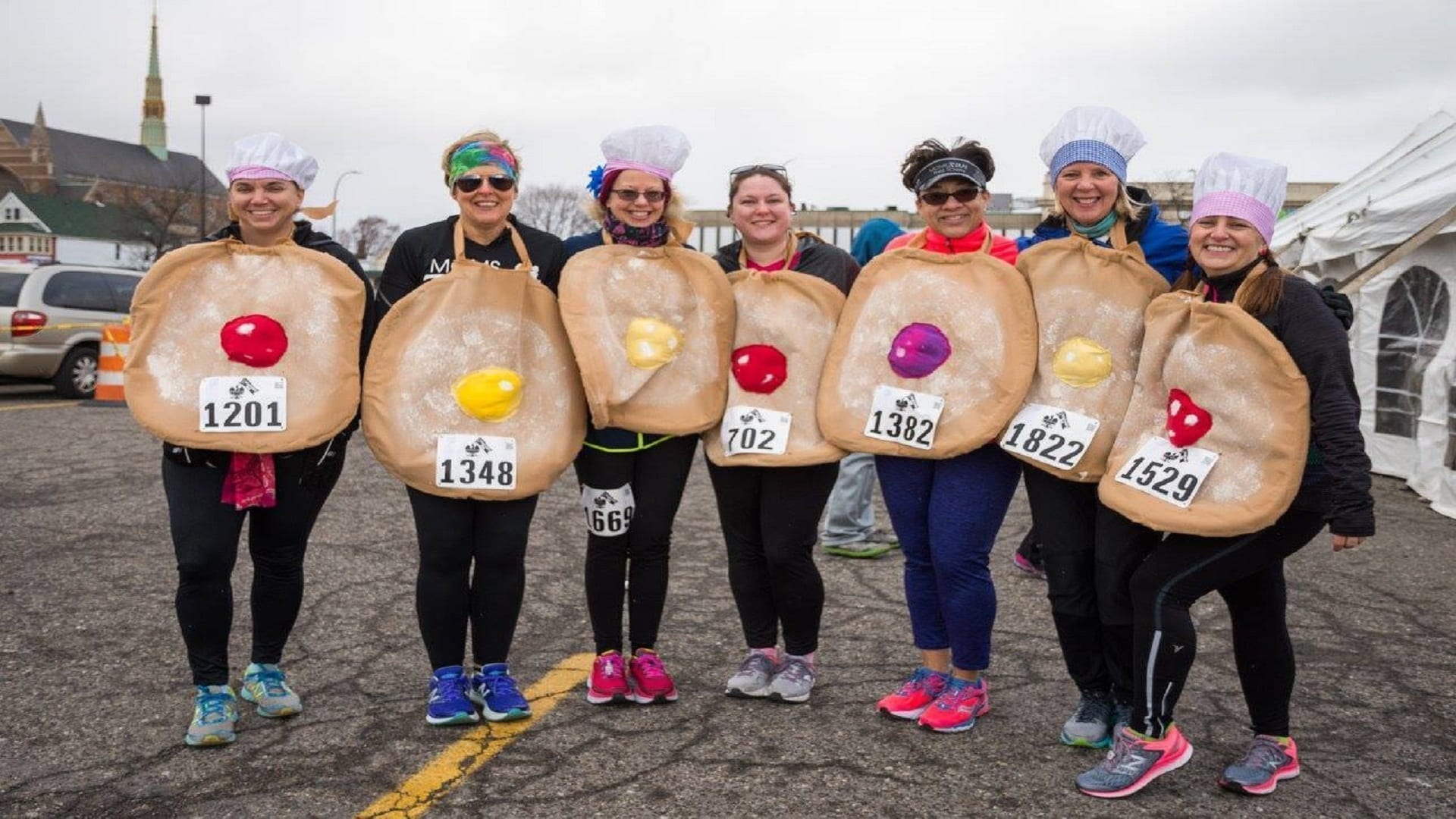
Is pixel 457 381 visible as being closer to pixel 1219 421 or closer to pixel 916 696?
pixel 916 696

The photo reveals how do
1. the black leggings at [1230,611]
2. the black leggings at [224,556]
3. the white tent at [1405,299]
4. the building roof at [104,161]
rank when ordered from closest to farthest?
the black leggings at [1230,611] → the black leggings at [224,556] → the white tent at [1405,299] → the building roof at [104,161]

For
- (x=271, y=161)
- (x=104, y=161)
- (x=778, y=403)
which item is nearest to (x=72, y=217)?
(x=104, y=161)

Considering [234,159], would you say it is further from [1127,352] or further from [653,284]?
[1127,352]

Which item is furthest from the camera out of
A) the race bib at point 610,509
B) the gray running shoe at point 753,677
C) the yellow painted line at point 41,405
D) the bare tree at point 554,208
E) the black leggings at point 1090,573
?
the bare tree at point 554,208

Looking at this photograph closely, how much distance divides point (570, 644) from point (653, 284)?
5.41 ft

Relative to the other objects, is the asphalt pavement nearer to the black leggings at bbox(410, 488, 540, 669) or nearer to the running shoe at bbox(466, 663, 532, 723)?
the running shoe at bbox(466, 663, 532, 723)

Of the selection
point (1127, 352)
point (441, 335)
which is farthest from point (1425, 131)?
point (441, 335)

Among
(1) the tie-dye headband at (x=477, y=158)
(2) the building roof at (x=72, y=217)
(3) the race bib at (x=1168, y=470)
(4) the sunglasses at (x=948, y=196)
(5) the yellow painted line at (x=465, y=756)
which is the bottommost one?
(5) the yellow painted line at (x=465, y=756)

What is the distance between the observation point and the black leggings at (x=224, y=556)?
3725 mm

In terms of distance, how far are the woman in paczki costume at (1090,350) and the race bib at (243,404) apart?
2155 millimetres

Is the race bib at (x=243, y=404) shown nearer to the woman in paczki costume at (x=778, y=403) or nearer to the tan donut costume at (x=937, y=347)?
the woman in paczki costume at (x=778, y=403)

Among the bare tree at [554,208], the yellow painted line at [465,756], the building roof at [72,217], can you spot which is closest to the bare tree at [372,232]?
the bare tree at [554,208]

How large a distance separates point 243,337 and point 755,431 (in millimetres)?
1560

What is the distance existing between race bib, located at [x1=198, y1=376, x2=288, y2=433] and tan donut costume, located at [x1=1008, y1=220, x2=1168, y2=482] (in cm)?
216
